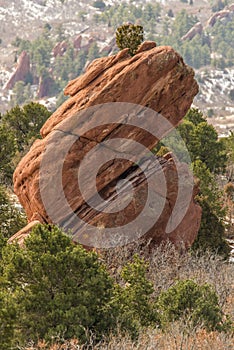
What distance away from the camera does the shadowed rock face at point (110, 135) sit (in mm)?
26422

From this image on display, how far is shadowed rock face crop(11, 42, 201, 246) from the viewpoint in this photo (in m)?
26.4

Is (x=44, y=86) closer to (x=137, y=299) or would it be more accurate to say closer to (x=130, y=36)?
(x=130, y=36)

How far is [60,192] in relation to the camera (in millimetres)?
26312

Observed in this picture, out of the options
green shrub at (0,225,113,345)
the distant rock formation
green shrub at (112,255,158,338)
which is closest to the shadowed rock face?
green shrub at (112,255,158,338)

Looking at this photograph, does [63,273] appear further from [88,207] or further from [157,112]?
[157,112]

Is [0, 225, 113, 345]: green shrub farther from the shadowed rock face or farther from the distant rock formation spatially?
the distant rock formation

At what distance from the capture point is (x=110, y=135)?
87.5ft

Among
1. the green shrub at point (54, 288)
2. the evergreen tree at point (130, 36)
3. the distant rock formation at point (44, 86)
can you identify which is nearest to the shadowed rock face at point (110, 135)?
the evergreen tree at point (130, 36)

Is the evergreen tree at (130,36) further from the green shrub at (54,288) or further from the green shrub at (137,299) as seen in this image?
the green shrub at (54,288)

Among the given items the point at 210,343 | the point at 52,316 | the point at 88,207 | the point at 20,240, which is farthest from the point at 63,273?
the point at 88,207

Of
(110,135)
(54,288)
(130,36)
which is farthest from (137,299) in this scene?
(130,36)

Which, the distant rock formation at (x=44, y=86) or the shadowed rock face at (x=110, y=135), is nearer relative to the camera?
the shadowed rock face at (x=110, y=135)

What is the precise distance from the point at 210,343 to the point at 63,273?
451 cm

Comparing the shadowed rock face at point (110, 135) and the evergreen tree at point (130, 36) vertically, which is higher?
the evergreen tree at point (130, 36)
